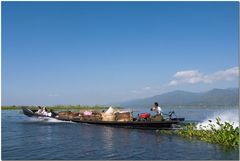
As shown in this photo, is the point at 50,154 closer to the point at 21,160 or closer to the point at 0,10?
the point at 21,160

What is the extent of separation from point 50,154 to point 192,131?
33.6ft

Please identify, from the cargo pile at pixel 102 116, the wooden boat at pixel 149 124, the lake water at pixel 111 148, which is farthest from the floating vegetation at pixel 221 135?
the cargo pile at pixel 102 116

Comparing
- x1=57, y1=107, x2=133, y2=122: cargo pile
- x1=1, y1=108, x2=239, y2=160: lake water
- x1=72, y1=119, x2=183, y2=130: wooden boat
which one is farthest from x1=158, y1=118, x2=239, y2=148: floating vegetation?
x1=57, y1=107, x2=133, y2=122: cargo pile

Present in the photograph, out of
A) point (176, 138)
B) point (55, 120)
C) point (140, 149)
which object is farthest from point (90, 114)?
→ point (140, 149)

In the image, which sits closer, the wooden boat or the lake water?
the lake water

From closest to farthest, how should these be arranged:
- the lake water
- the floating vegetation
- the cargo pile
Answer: the lake water, the floating vegetation, the cargo pile

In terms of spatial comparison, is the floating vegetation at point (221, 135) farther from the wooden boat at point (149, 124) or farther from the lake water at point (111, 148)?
the wooden boat at point (149, 124)

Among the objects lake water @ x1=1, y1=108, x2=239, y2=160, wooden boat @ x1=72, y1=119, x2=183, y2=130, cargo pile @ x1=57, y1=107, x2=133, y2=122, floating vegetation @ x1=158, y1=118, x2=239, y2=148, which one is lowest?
lake water @ x1=1, y1=108, x2=239, y2=160

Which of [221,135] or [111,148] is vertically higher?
[221,135]

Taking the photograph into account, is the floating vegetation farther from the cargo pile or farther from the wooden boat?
the cargo pile

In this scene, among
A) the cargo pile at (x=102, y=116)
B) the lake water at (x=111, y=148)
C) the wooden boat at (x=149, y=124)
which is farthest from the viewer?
the cargo pile at (x=102, y=116)

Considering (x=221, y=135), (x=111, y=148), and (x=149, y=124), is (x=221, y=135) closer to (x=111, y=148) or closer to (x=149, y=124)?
(x=111, y=148)

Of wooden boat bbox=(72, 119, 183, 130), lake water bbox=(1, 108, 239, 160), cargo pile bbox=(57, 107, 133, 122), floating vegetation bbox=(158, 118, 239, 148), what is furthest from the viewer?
cargo pile bbox=(57, 107, 133, 122)

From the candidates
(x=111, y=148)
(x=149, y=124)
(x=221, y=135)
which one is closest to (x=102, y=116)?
(x=149, y=124)
